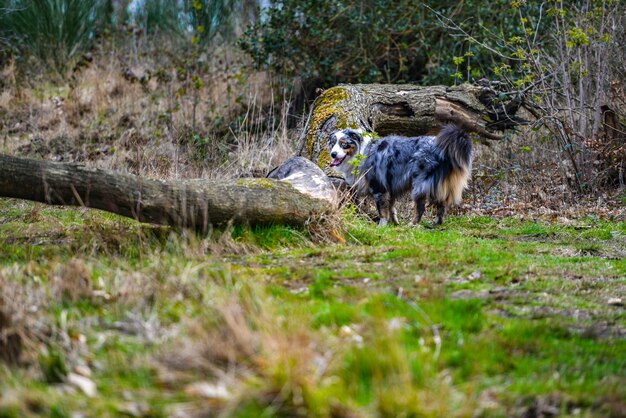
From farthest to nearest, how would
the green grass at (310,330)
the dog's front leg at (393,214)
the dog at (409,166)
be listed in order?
Answer: the dog's front leg at (393,214) < the dog at (409,166) < the green grass at (310,330)

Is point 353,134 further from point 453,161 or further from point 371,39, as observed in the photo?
point 371,39

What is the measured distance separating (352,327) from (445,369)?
2.26ft

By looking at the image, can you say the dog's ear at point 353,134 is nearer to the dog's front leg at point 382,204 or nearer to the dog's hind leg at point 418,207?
the dog's front leg at point 382,204

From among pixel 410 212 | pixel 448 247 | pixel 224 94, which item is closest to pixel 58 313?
pixel 448 247

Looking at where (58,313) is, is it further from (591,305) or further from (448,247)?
(448,247)

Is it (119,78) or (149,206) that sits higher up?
(119,78)

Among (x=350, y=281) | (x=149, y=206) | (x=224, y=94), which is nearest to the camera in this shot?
(x=350, y=281)

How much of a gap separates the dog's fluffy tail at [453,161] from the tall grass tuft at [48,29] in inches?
443

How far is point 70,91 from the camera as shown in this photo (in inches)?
648

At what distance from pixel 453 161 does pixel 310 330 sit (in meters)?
6.31

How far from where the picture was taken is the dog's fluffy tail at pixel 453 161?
30.9ft

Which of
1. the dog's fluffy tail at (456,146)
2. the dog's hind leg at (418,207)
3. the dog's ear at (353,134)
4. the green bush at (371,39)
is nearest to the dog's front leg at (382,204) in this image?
the dog's hind leg at (418,207)

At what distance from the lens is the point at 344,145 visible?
10.1 meters

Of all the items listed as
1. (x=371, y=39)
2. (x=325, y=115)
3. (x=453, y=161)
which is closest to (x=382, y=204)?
(x=453, y=161)
